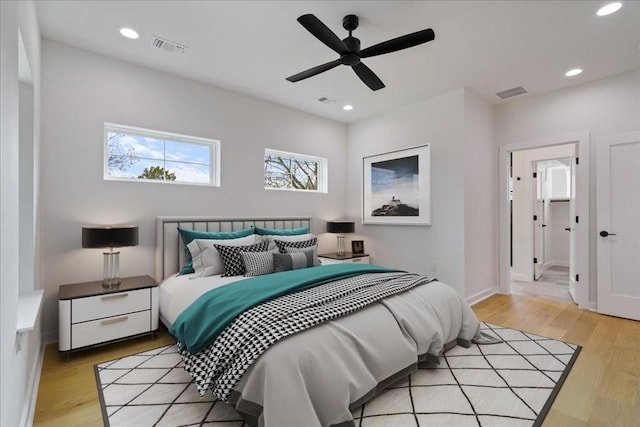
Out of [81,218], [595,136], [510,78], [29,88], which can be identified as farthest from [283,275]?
[595,136]

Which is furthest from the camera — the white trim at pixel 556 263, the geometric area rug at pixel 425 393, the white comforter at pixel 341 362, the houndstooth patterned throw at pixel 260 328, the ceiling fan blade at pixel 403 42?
the white trim at pixel 556 263

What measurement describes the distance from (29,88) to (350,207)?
14.0 feet

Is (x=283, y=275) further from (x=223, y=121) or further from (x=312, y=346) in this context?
(x=223, y=121)

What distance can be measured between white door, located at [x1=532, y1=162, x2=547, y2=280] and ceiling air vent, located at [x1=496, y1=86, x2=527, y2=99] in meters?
1.86

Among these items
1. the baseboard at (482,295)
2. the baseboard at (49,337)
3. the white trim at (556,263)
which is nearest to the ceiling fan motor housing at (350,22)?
the baseboard at (482,295)

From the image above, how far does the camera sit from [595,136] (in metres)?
3.74

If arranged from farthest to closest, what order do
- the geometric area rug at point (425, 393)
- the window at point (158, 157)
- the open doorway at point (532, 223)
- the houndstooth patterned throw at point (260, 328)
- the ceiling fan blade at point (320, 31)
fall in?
the open doorway at point (532, 223)
the window at point (158, 157)
the ceiling fan blade at point (320, 31)
the geometric area rug at point (425, 393)
the houndstooth patterned throw at point (260, 328)

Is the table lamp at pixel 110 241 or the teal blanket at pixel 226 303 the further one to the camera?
the table lamp at pixel 110 241

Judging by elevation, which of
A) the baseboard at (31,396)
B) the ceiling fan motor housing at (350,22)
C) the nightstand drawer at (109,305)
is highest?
the ceiling fan motor housing at (350,22)

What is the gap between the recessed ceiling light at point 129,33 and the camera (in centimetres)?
272

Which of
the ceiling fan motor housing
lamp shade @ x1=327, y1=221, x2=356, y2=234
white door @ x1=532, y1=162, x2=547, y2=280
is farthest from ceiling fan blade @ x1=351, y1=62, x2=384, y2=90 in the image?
white door @ x1=532, y1=162, x2=547, y2=280

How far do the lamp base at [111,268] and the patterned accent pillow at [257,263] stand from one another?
117cm

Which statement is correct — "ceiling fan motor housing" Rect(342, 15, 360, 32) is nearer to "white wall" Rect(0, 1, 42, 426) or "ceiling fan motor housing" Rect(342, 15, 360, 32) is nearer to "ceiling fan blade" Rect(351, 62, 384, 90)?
"ceiling fan blade" Rect(351, 62, 384, 90)

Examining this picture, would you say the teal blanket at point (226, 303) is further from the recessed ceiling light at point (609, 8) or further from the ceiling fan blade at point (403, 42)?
the recessed ceiling light at point (609, 8)
